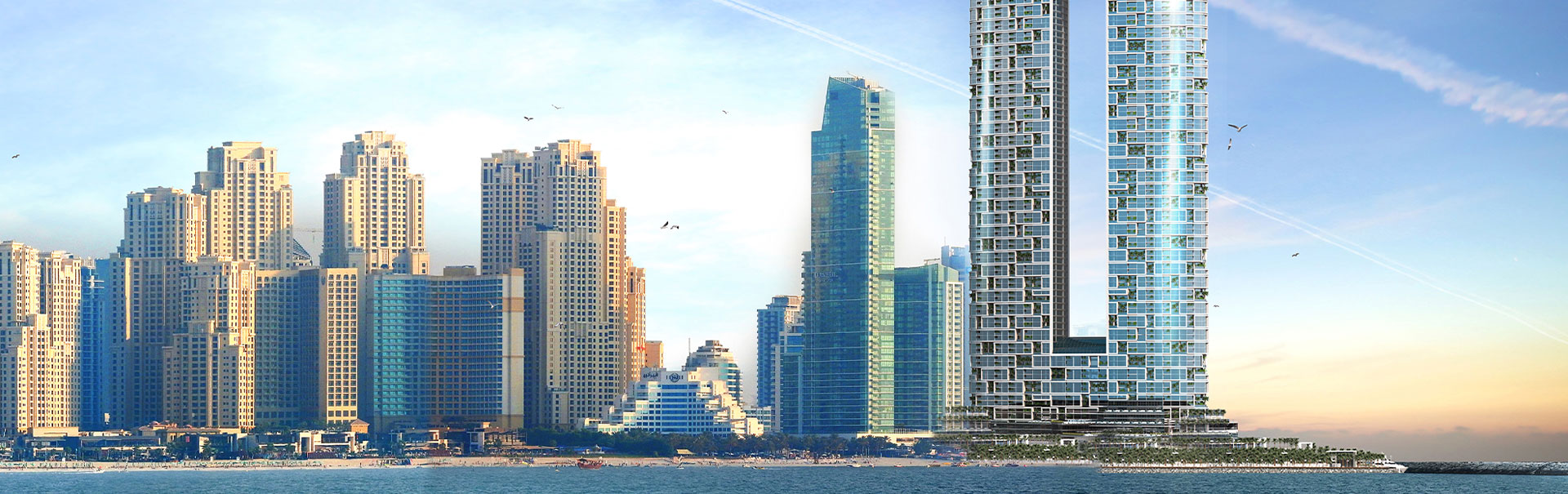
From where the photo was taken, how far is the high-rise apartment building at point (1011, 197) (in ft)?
411

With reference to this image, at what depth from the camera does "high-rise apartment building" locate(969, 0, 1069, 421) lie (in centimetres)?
12525

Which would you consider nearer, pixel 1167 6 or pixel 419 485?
pixel 1167 6

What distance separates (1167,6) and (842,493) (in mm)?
38323

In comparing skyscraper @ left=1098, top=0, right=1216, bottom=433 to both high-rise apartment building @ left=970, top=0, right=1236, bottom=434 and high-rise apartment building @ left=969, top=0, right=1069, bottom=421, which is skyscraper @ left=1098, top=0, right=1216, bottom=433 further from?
high-rise apartment building @ left=969, top=0, right=1069, bottom=421

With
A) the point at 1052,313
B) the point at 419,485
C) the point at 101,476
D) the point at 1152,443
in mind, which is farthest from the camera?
the point at 101,476

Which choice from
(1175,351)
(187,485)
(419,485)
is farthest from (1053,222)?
(187,485)

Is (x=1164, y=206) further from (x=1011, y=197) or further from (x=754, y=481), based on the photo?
(x=754, y=481)

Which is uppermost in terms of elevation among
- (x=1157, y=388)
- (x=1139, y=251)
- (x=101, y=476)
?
(x=1139, y=251)

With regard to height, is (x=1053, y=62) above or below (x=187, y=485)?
above

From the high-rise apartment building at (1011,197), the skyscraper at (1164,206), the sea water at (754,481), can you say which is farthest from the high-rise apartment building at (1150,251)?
the sea water at (754,481)

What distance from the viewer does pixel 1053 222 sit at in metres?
128

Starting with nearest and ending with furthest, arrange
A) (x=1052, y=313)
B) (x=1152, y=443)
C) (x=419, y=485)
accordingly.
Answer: (x=1152, y=443), (x=1052, y=313), (x=419, y=485)

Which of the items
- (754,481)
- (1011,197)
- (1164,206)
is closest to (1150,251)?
(1164,206)

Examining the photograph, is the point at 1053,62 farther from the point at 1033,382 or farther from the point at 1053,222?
the point at 1033,382
